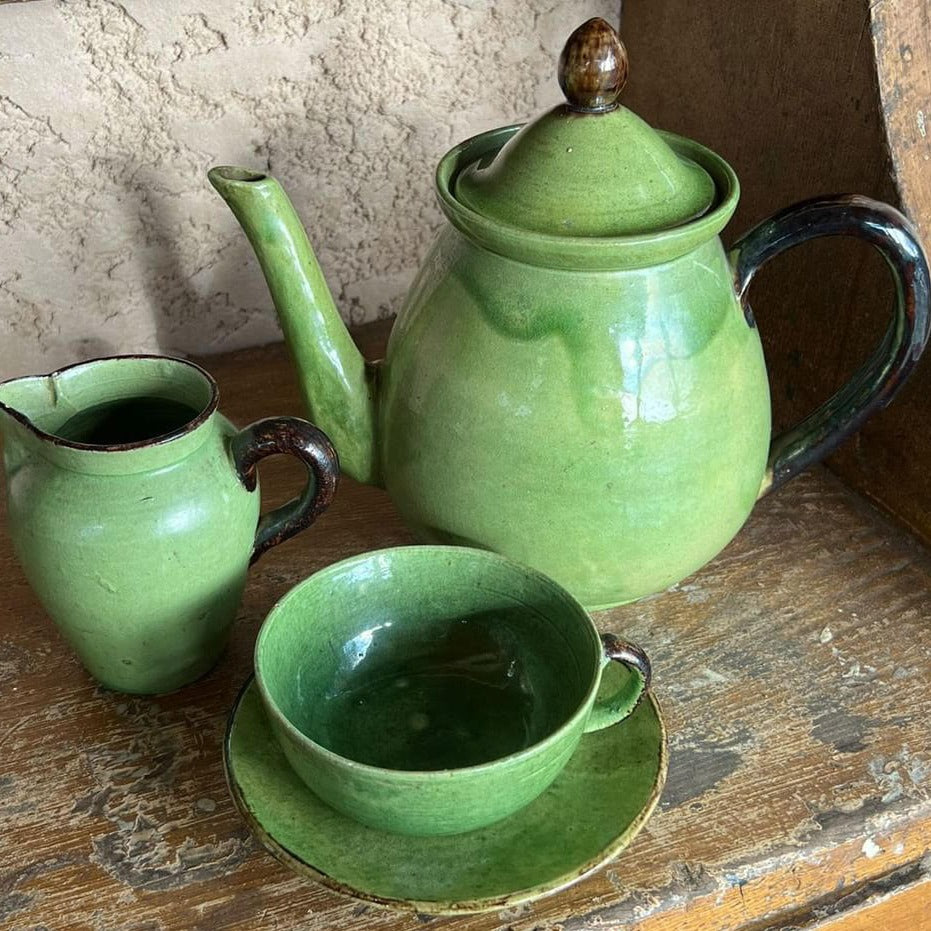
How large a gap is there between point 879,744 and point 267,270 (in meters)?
0.44

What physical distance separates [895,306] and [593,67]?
230 mm

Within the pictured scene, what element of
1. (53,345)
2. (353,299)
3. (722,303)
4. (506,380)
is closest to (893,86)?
(722,303)

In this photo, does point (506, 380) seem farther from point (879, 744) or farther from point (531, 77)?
point (531, 77)

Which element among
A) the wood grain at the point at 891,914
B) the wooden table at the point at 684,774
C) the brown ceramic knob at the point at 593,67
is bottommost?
the wood grain at the point at 891,914

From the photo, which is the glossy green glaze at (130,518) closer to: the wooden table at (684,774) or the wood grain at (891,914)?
the wooden table at (684,774)

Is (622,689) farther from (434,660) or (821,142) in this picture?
(821,142)

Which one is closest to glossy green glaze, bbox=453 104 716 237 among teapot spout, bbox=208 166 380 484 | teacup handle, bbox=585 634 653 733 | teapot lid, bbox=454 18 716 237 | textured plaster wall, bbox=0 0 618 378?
teapot lid, bbox=454 18 716 237

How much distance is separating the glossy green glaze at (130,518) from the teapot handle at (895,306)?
28cm

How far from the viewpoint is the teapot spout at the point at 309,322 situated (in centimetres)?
63

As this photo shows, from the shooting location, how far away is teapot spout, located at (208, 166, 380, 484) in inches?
24.9

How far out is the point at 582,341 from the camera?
0.57m

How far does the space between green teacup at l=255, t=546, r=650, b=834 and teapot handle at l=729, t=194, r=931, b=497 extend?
0.20 m

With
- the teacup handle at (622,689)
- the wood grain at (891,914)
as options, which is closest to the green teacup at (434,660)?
the teacup handle at (622,689)

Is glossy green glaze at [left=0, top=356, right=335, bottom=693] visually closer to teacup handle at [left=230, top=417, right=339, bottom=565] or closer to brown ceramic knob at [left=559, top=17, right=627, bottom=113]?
teacup handle at [left=230, top=417, right=339, bottom=565]
